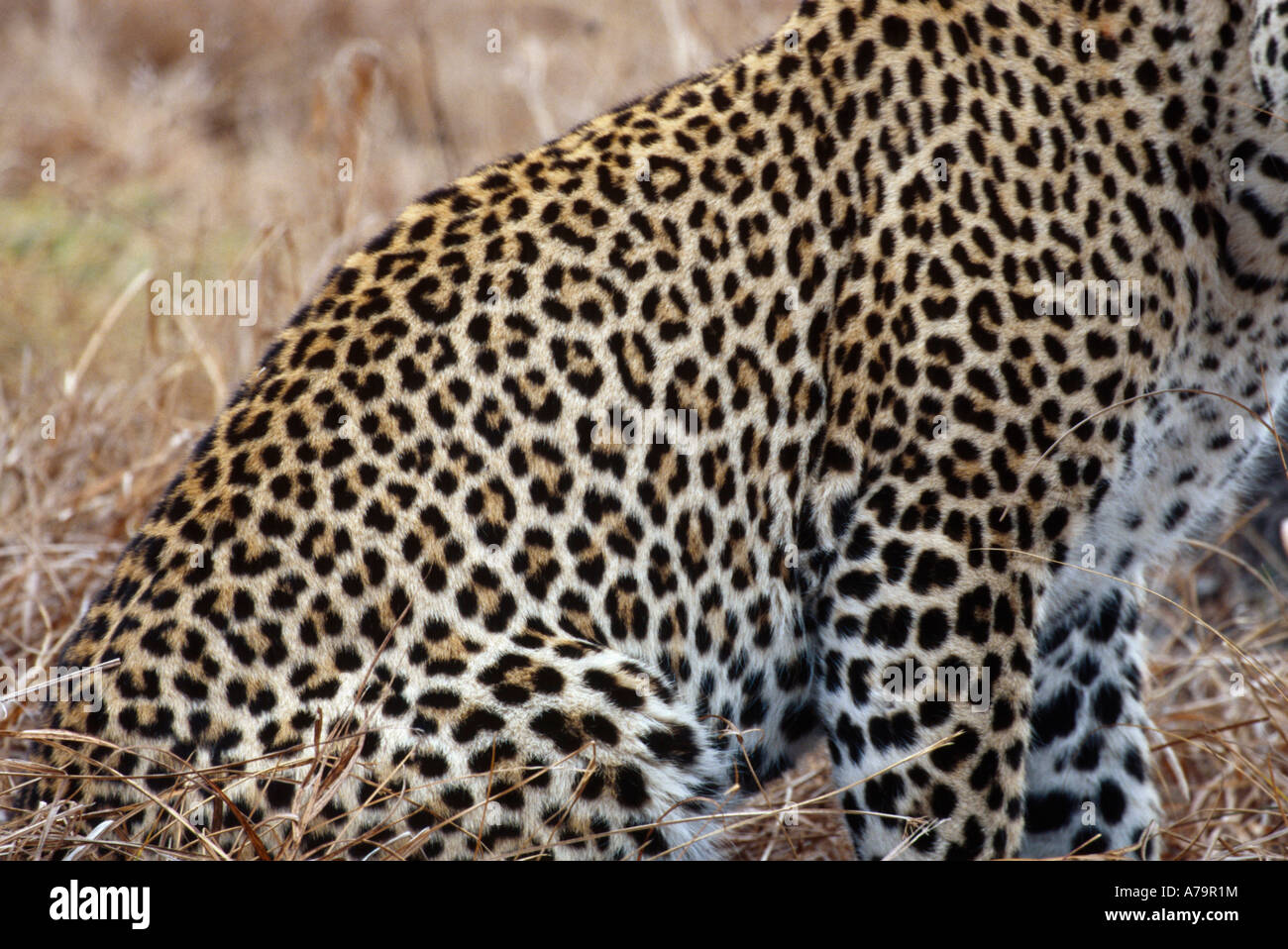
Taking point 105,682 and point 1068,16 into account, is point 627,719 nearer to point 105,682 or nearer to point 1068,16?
point 105,682

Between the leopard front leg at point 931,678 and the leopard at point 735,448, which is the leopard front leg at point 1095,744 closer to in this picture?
the leopard at point 735,448

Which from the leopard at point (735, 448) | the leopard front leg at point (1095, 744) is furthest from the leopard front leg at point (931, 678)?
the leopard front leg at point (1095, 744)

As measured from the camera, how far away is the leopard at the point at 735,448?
326 cm

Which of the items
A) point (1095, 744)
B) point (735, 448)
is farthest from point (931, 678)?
point (1095, 744)

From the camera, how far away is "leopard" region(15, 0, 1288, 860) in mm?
3256

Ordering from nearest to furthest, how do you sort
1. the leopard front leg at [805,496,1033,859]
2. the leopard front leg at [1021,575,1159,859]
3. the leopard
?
the leopard < the leopard front leg at [805,496,1033,859] < the leopard front leg at [1021,575,1159,859]

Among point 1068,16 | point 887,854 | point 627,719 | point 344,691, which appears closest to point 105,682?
point 344,691

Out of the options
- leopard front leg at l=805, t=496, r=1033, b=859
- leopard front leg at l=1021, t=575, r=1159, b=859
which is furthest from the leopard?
leopard front leg at l=1021, t=575, r=1159, b=859

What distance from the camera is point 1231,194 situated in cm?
366

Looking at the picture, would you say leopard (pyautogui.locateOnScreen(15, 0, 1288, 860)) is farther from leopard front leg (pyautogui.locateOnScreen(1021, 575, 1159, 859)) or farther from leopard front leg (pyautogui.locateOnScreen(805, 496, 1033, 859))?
leopard front leg (pyautogui.locateOnScreen(1021, 575, 1159, 859))

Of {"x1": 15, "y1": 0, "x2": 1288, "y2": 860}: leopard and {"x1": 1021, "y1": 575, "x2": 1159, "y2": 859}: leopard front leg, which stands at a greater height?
{"x1": 15, "y1": 0, "x2": 1288, "y2": 860}: leopard

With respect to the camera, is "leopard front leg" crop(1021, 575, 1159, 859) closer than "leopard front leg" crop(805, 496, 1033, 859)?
No
